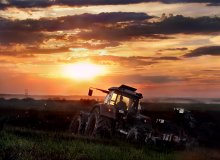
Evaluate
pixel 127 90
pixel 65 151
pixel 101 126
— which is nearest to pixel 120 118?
pixel 101 126

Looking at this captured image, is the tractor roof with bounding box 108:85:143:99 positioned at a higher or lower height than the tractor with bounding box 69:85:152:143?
higher

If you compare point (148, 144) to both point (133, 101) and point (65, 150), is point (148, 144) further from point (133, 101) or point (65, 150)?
point (65, 150)

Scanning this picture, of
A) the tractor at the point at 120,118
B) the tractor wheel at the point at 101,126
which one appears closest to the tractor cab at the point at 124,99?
the tractor at the point at 120,118

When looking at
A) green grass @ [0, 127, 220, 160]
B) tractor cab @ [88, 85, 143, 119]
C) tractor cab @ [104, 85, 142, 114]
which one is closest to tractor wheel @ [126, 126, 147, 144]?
green grass @ [0, 127, 220, 160]

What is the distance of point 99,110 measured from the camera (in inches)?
881

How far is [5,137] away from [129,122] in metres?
7.65

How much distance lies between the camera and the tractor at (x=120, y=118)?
2117cm

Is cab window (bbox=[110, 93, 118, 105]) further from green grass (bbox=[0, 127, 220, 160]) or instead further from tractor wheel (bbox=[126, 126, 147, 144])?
green grass (bbox=[0, 127, 220, 160])

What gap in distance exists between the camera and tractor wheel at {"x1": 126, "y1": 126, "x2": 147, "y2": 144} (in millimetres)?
20766

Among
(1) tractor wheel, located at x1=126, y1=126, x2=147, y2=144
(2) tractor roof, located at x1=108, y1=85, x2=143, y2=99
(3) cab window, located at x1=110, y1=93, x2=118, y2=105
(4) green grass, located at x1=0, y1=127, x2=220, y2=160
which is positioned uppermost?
(2) tractor roof, located at x1=108, y1=85, x2=143, y2=99

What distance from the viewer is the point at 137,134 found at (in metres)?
20.9

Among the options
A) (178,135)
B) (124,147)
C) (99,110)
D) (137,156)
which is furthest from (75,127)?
(137,156)

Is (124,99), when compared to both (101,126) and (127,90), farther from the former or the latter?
(101,126)

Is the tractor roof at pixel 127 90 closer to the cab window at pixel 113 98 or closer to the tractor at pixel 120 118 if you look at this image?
the tractor at pixel 120 118
